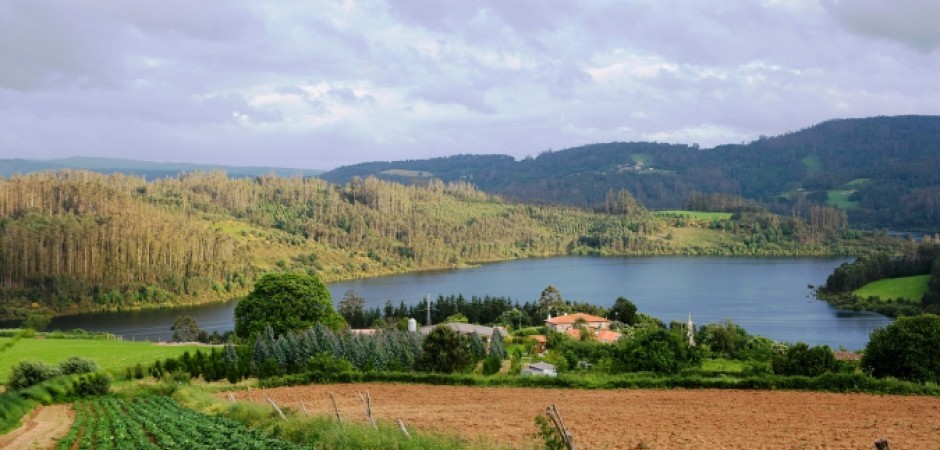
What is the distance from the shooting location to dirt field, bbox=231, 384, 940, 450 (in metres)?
15.5

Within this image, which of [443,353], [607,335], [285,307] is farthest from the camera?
[607,335]

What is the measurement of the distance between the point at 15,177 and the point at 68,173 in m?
31.3

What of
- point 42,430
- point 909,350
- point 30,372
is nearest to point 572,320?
point 909,350

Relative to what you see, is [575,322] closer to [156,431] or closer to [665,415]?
[665,415]

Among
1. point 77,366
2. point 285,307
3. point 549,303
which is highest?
point 285,307

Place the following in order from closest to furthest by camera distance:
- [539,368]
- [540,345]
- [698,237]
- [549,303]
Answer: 1. [539,368]
2. [540,345]
3. [549,303]
4. [698,237]

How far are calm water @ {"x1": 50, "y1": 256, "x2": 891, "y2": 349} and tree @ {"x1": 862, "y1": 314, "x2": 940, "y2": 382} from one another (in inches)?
1392

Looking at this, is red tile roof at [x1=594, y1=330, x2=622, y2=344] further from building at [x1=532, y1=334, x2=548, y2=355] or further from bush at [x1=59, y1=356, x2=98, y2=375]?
bush at [x1=59, y1=356, x2=98, y2=375]

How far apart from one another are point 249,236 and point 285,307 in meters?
92.1

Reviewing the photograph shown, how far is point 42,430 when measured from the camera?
72.0 feet

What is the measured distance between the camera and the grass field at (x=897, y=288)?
3492 inches

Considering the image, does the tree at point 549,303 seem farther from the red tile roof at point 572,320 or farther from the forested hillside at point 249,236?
the forested hillside at point 249,236

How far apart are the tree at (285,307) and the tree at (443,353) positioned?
13.0m

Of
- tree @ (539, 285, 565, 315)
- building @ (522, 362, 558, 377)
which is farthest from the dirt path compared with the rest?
tree @ (539, 285, 565, 315)
